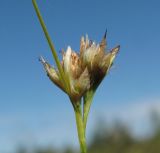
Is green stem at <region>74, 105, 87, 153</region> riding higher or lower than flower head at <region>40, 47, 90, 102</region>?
lower

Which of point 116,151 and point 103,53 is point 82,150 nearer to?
point 103,53

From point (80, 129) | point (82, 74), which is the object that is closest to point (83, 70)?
point (82, 74)

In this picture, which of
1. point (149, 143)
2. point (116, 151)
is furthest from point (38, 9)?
point (116, 151)

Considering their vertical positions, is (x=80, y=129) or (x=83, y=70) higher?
(x=83, y=70)

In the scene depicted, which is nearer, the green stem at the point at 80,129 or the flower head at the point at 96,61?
the green stem at the point at 80,129

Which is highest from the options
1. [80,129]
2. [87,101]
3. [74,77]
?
[74,77]

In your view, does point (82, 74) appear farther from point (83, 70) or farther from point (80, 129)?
point (80, 129)

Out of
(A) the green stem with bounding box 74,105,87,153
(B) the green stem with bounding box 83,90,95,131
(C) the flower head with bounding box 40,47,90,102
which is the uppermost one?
(C) the flower head with bounding box 40,47,90,102

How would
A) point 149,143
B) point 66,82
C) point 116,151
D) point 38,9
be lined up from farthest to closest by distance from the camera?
point 116,151
point 149,143
point 66,82
point 38,9
